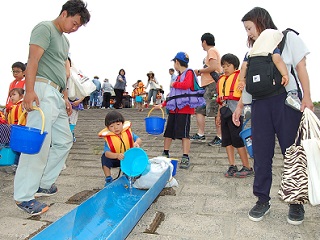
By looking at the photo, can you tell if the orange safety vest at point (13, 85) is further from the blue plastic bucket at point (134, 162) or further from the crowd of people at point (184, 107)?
the blue plastic bucket at point (134, 162)

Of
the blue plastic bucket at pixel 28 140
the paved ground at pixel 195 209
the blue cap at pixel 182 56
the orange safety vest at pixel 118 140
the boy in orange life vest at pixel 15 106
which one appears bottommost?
the paved ground at pixel 195 209

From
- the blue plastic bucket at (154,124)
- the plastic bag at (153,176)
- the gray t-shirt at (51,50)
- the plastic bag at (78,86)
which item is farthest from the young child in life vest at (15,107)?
the plastic bag at (153,176)

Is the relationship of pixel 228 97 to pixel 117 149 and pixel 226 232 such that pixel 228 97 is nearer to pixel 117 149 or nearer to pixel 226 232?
pixel 117 149

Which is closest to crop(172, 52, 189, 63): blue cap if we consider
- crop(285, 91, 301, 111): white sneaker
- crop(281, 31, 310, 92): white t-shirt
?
crop(281, 31, 310, 92): white t-shirt

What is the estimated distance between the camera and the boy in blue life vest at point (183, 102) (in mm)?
4992

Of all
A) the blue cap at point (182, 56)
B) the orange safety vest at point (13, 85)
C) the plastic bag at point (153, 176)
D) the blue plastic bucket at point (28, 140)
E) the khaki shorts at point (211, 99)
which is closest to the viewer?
the blue plastic bucket at point (28, 140)

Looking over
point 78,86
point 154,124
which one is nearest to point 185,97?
point 154,124

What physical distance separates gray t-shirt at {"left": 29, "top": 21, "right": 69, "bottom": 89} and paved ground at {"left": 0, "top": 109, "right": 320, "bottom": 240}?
1.40 m

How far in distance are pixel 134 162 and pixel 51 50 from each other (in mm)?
1613

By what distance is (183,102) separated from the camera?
499cm

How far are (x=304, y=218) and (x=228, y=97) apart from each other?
2055 mm

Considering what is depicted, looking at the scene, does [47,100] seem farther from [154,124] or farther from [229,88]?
[229,88]

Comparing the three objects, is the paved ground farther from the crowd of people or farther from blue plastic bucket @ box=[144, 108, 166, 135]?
blue plastic bucket @ box=[144, 108, 166, 135]

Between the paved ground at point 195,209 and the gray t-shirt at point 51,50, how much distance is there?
140 centimetres
